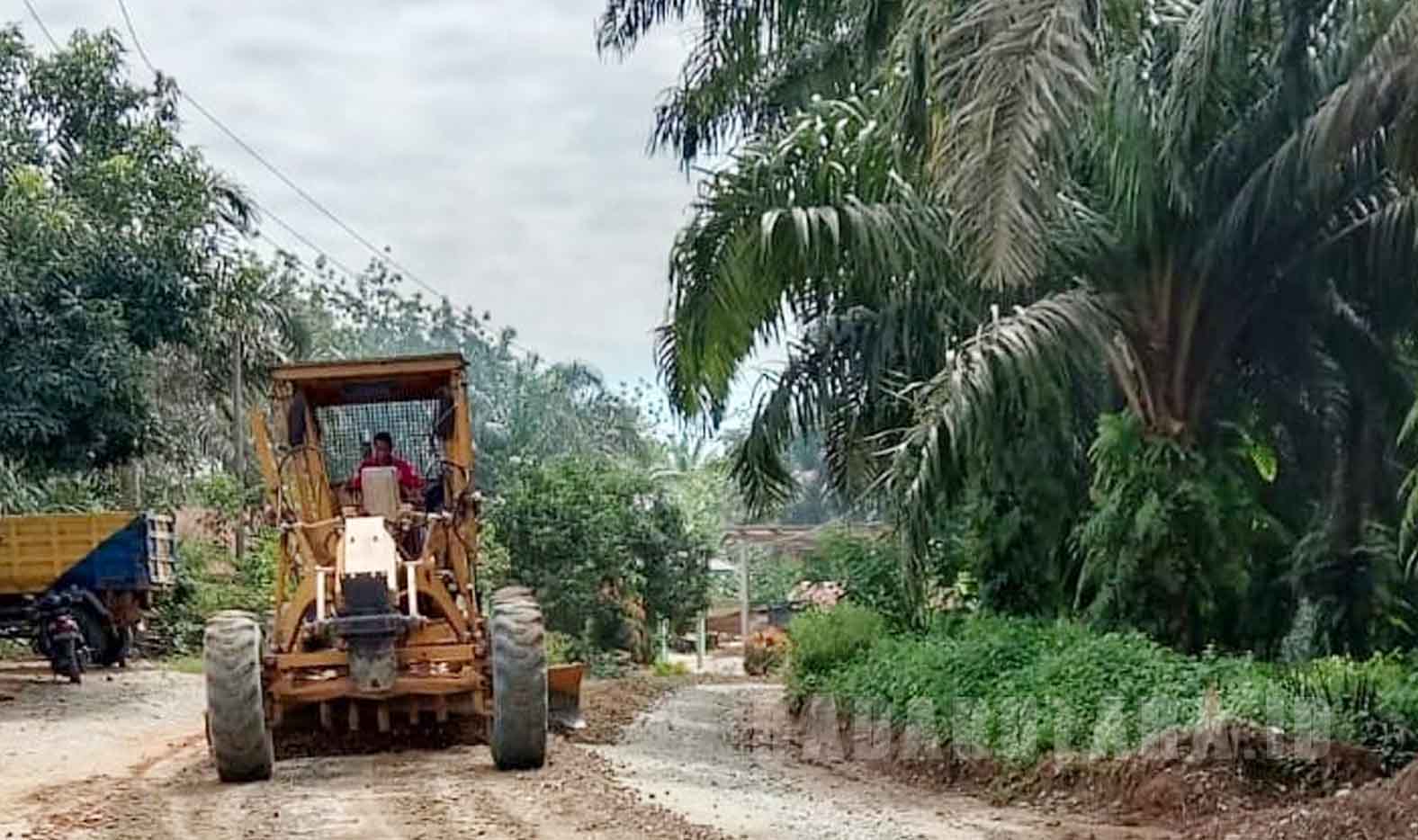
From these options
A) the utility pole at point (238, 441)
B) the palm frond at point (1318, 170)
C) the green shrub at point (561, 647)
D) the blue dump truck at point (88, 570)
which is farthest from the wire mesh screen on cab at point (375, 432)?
the utility pole at point (238, 441)

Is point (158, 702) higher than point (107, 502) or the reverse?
the reverse

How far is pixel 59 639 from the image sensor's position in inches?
736

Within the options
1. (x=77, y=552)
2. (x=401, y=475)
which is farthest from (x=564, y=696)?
(x=77, y=552)

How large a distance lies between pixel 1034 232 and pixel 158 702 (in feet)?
41.5

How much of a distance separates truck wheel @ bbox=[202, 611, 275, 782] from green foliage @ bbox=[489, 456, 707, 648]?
14222 mm

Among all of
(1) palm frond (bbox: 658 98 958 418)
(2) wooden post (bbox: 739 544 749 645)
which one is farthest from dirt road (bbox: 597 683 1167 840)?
(2) wooden post (bbox: 739 544 749 645)

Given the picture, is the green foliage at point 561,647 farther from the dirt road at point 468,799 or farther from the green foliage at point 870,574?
the dirt road at point 468,799

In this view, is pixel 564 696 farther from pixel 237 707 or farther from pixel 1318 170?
pixel 1318 170

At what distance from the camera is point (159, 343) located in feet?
63.1

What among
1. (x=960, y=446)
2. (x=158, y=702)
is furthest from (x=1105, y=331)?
(x=158, y=702)

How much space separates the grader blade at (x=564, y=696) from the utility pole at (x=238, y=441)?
14768 millimetres

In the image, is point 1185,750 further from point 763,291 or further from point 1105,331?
point 763,291

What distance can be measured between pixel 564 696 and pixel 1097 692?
463 cm

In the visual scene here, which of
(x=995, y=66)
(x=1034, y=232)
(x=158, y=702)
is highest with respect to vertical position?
(x=995, y=66)
